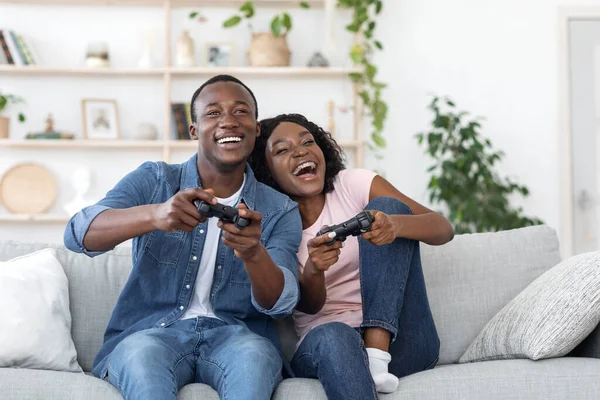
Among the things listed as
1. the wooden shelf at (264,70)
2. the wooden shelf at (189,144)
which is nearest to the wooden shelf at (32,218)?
the wooden shelf at (189,144)

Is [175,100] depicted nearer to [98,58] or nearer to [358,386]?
[98,58]

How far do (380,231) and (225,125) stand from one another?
483 mm

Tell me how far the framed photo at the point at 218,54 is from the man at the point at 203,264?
7.97ft

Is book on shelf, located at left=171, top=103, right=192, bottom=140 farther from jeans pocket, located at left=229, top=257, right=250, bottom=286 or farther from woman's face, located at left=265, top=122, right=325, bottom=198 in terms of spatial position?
jeans pocket, located at left=229, top=257, right=250, bottom=286

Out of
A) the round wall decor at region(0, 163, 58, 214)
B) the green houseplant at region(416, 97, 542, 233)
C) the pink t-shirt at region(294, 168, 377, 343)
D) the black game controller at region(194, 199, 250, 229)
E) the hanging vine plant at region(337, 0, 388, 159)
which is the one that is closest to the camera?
the black game controller at region(194, 199, 250, 229)

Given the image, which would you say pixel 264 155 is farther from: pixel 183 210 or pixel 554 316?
pixel 554 316

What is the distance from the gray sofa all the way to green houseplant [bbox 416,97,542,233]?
5.62ft

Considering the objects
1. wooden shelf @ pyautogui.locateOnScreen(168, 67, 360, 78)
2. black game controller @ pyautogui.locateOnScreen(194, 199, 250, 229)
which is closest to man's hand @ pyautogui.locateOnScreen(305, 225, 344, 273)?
black game controller @ pyautogui.locateOnScreen(194, 199, 250, 229)

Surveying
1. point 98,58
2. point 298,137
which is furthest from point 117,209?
point 98,58

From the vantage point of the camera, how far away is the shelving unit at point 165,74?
→ 4.18 m

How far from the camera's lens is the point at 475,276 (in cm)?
218

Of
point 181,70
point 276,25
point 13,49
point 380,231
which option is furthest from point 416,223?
point 13,49

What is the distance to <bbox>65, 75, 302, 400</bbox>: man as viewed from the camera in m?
1.59

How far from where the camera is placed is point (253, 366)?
1.57 m
